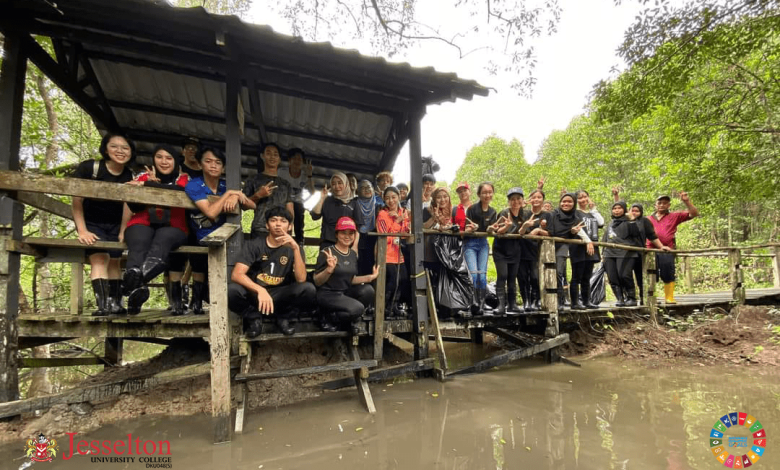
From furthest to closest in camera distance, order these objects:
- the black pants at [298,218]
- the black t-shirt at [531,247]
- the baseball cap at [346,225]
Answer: the black t-shirt at [531,247] < the black pants at [298,218] < the baseball cap at [346,225]

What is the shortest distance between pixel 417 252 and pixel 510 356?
1987mm

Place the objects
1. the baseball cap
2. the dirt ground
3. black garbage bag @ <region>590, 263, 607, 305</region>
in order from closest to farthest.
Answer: the baseball cap → the dirt ground → black garbage bag @ <region>590, 263, 607, 305</region>

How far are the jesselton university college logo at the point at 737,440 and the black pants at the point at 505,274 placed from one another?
263 cm

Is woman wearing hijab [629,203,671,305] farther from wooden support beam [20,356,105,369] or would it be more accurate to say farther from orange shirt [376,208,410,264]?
wooden support beam [20,356,105,369]

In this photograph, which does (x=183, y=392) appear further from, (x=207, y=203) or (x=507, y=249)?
(x=507, y=249)

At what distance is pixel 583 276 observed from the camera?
5949mm

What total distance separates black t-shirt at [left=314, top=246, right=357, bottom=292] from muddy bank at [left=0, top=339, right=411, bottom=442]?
1024 millimetres

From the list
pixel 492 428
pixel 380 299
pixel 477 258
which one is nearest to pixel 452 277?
pixel 477 258

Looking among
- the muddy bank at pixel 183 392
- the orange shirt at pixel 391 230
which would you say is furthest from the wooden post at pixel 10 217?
the orange shirt at pixel 391 230

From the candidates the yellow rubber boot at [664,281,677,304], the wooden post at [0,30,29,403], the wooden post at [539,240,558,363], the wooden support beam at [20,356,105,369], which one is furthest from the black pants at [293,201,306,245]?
the yellow rubber boot at [664,281,677,304]

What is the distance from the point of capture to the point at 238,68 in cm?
371

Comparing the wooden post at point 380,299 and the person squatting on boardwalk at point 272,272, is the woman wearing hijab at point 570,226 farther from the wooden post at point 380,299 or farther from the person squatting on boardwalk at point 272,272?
the person squatting on boardwalk at point 272,272

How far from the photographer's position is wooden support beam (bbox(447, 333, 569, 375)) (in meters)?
4.66

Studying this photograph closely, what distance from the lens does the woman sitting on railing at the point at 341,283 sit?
151 inches
